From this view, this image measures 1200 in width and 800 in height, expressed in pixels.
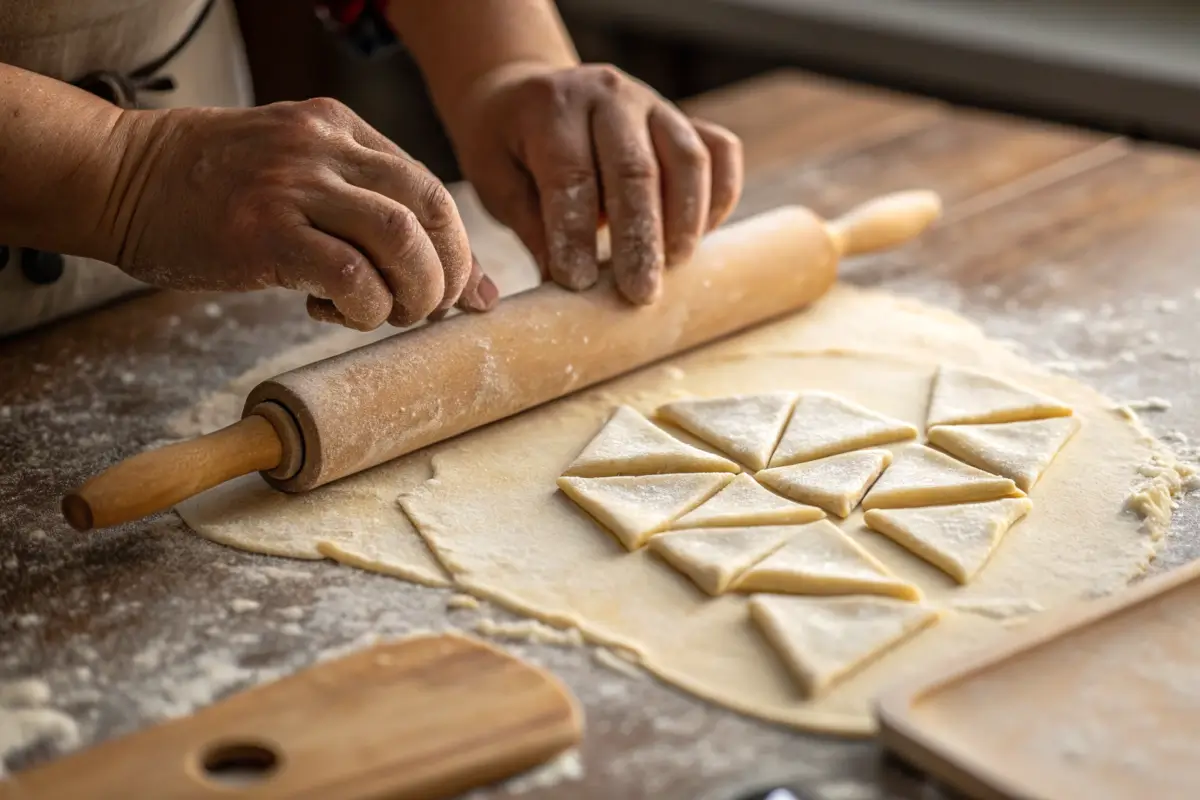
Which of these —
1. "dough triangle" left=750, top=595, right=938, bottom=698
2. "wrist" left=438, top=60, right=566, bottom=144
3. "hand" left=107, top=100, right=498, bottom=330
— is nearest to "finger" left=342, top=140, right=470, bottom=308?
"hand" left=107, top=100, right=498, bottom=330

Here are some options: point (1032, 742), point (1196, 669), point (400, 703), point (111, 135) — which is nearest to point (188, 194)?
point (111, 135)

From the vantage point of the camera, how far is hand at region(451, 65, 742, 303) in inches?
75.4

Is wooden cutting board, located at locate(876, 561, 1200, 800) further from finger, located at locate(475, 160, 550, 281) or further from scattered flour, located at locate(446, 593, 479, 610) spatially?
finger, located at locate(475, 160, 550, 281)

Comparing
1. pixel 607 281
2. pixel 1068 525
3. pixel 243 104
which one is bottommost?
pixel 1068 525

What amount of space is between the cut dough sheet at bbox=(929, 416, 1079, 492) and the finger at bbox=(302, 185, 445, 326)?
0.73 metres

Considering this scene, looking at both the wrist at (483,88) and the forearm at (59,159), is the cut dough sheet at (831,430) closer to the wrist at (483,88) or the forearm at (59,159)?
Answer: the wrist at (483,88)

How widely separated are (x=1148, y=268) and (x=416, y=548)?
4.75ft

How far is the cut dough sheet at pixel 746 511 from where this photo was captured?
1550mm

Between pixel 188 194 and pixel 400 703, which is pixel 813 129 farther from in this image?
pixel 400 703

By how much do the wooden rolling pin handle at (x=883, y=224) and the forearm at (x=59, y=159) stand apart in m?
1.15

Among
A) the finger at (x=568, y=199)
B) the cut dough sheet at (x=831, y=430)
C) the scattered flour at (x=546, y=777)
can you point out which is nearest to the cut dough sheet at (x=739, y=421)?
the cut dough sheet at (x=831, y=430)

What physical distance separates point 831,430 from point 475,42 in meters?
0.94

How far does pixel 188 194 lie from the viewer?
1.60 metres

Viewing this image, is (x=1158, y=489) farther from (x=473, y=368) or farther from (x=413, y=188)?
(x=413, y=188)
